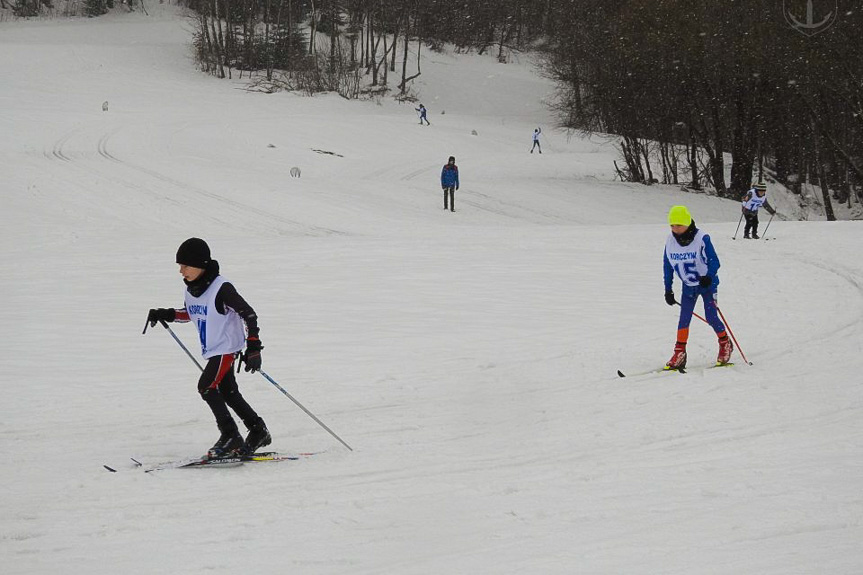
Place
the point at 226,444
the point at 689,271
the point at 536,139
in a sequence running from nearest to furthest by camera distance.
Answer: the point at 226,444
the point at 689,271
the point at 536,139

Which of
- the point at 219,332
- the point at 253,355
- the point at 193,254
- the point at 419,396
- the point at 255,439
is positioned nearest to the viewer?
the point at 253,355

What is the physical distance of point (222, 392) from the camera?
6066mm

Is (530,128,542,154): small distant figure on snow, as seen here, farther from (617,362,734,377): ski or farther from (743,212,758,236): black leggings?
(617,362,734,377): ski

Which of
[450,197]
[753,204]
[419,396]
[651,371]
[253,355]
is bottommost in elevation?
[450,197]

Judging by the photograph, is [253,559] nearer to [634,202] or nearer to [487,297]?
[487,297]

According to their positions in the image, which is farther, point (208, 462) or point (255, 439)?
point (255, 439)

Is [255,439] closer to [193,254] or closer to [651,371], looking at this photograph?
[193,254]

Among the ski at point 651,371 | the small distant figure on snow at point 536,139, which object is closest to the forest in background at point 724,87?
the small distant figure on snow at point 536,139

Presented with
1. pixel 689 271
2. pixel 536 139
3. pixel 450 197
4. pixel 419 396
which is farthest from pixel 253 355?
pixel 536 139

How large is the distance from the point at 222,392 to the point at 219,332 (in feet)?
1.56

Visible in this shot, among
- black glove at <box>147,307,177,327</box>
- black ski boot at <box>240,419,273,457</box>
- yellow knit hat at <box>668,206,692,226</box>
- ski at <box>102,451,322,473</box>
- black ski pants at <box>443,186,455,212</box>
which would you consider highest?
yellow knit hat at <box>668,206,692,226</box>

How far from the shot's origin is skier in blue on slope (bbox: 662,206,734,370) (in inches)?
330

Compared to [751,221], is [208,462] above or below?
above

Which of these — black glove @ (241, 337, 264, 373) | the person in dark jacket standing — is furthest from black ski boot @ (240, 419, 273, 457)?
the person in dark jacket standing
